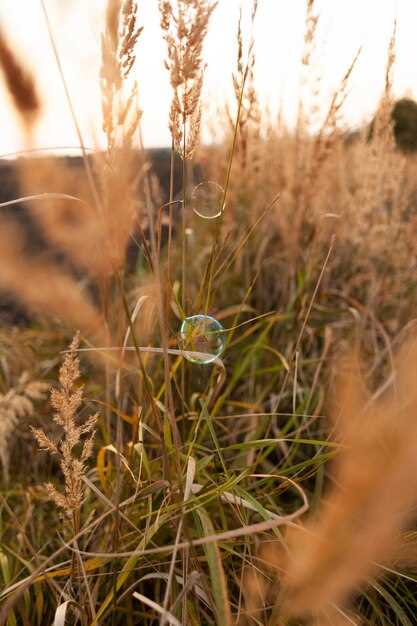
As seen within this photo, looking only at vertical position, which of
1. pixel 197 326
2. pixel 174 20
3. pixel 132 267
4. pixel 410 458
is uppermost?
pixel 174 20

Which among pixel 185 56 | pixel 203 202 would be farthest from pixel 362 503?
pixel 203 202

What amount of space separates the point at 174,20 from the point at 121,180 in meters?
0.24

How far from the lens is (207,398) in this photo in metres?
1.07

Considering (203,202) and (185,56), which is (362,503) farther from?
(203,202)

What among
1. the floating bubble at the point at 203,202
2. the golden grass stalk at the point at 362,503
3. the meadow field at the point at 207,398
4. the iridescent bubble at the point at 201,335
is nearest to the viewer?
the golden grass stalk at the point at 362,503

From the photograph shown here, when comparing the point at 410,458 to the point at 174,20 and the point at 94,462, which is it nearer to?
the point at 174,20

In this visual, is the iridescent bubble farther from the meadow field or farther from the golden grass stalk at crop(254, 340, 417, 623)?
the golden grass stalk at crop(254, 340, 417, 623)

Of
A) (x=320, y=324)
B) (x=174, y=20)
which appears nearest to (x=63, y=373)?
(x=174, y=20)

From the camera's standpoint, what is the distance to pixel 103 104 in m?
0.75

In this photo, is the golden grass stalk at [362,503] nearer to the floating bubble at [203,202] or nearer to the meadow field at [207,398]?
the meadow field at [207,398]

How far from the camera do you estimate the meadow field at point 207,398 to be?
689mm

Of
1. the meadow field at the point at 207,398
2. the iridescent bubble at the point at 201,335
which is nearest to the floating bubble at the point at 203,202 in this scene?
the meadow field at the point at 207,398

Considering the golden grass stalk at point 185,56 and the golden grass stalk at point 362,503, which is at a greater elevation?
the golden grass stalk at point 185,56

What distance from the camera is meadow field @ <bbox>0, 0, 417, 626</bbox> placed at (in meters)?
0.69
